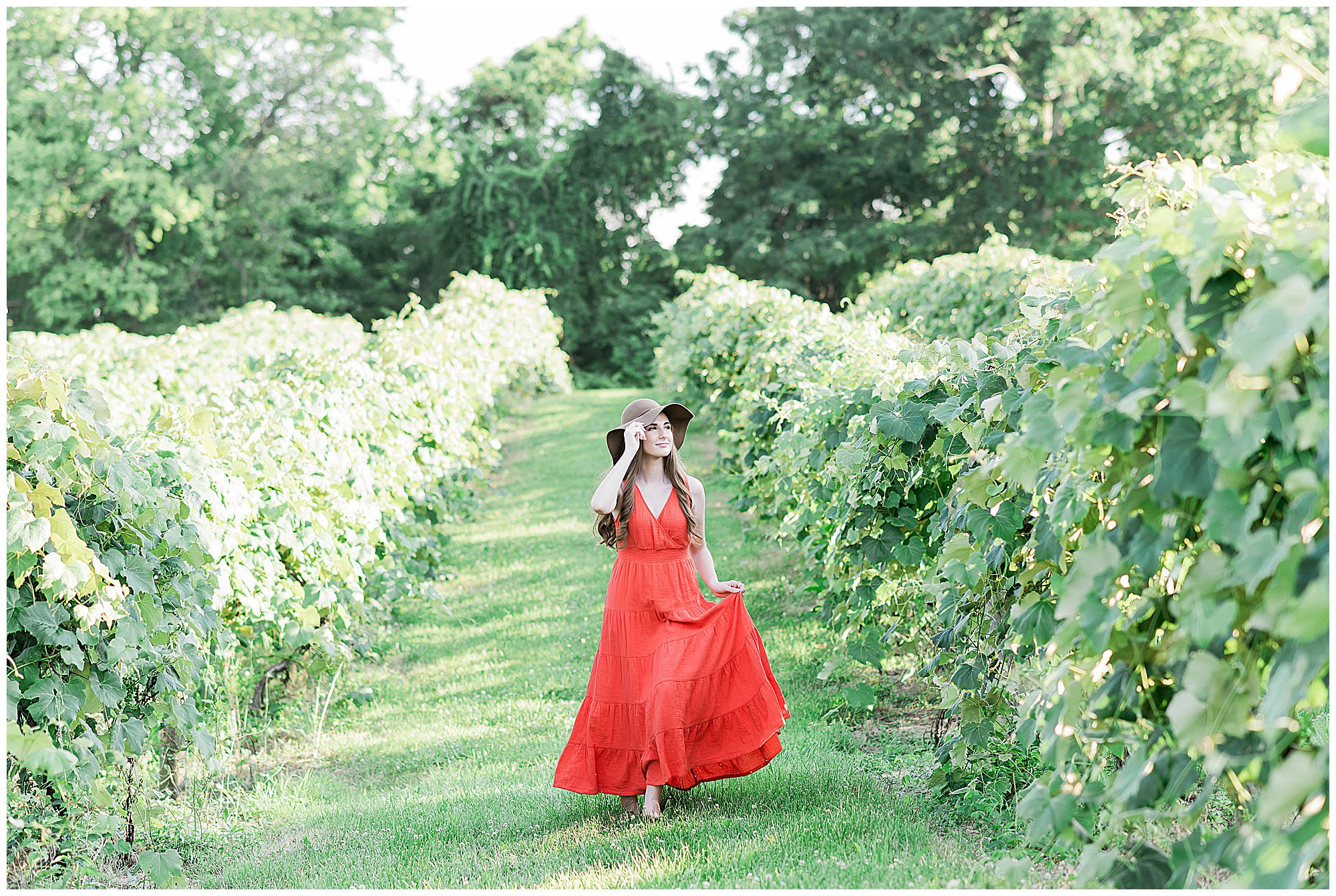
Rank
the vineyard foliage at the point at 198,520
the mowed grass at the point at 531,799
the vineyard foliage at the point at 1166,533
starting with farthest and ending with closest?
the mowed grass at the point at 531,799
the vineyard foliage at the point at 198,520
the vineyard foliage at the point at 1166,533

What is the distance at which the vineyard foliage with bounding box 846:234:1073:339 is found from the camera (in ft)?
31.0

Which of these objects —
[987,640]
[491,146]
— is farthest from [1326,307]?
[491,146]

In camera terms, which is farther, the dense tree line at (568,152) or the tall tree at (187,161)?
the tall tree at (187,161)

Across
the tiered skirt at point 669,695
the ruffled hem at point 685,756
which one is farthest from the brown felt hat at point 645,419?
the ruffled hem at point 685,756

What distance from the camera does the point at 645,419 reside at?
3.80 metres

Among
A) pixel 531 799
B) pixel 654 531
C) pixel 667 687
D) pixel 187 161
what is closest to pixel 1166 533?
pixel 667 687

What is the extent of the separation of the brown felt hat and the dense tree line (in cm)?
2344

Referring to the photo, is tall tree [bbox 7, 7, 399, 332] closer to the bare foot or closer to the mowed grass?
the mowed grass

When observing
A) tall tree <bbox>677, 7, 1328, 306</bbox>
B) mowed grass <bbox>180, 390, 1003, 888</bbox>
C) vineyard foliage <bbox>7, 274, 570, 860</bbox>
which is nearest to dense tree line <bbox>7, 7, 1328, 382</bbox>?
tall tree <bbox>677, 7, 1328, 306</bbox>

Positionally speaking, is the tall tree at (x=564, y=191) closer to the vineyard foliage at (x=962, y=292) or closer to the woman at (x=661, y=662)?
the vineyard foliage at (x=962, y=292)

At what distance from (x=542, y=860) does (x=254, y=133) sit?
31984mm

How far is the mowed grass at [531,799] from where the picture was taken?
3113 mm

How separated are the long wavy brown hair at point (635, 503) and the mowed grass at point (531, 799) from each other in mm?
920

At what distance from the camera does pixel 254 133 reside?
31.1 m
